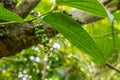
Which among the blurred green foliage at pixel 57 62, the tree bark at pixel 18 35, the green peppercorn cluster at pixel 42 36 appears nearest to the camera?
the green peppercorn cluster at pixel 42 36

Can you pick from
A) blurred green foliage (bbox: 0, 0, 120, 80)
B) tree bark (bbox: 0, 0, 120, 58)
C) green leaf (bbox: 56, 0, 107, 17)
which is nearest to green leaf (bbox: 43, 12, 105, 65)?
green leaf (bbox: 56, 0, 107, 17)

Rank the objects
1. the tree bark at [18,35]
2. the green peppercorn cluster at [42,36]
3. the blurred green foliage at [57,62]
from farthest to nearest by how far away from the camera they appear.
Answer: the blurred green foliage at [57,62] → the tree bark at [18,35] → the green peppercorn cluster at [42,36]

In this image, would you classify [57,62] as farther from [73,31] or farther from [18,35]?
[73,31]

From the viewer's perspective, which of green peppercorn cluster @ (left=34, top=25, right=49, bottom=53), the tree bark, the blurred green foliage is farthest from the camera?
the blurred green foliage

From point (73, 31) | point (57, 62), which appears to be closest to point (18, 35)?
point (73, 31)

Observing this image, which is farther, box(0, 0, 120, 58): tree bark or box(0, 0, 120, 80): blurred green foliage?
box(0, 0, 120, 80): blurred green foliage

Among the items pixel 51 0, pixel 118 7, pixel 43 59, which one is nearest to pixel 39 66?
pixel 43 59

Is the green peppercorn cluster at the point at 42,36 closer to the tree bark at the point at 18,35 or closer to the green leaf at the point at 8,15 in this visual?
the green leaf at the point at 8,15

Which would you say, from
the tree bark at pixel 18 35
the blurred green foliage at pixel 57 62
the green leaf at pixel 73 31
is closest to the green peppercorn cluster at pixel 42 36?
the green leaf at pixel 73 31

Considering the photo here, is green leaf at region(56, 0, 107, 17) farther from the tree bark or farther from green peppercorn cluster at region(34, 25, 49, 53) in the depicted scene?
the tree bark
